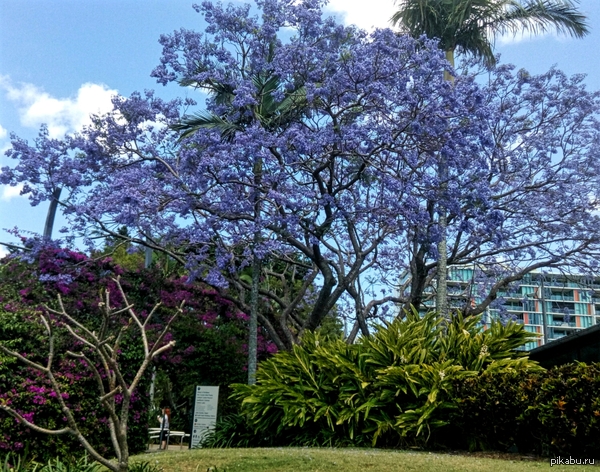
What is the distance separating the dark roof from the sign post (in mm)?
6340

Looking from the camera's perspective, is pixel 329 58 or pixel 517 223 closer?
pixel 329 58

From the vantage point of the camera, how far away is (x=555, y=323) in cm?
8350

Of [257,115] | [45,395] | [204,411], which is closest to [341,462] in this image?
[45,395]

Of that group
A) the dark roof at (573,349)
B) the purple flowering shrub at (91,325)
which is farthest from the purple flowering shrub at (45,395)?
the dark roof at (573,349)

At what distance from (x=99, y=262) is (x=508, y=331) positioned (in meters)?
9.24

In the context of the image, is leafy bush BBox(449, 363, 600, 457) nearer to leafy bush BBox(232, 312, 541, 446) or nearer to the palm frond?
leafy bush BBox(232, 312, 541, 446)

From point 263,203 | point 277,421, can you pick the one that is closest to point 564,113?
point 263,203

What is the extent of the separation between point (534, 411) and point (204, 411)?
654 centimetres

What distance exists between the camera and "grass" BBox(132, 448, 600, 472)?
7738 millimetres

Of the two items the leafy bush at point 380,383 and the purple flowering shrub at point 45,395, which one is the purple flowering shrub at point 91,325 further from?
the leafy bush at point 380,383

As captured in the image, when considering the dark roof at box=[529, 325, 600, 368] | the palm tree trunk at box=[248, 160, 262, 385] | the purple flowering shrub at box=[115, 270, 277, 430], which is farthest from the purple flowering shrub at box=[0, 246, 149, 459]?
the dark roof at box=[529, 325, 600, 368]

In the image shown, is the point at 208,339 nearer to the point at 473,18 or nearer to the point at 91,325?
the point at 91,325

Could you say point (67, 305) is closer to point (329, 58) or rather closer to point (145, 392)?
point (145, 392)

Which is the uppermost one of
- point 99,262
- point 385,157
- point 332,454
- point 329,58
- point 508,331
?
point 329,58
